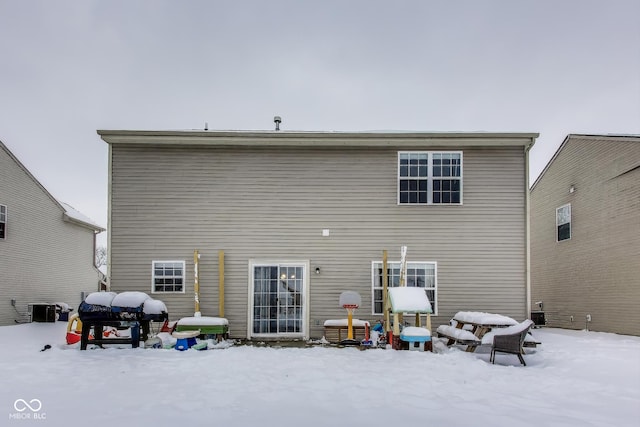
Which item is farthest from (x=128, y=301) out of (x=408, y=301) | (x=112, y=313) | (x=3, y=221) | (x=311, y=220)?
(x=3, y=221)

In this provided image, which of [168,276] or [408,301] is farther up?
[168,276]

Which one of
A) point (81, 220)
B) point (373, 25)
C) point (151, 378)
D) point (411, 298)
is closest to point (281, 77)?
point (373, 25)

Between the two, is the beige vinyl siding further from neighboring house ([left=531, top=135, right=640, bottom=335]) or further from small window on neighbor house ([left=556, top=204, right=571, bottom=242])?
small window on neighbor house ([left=556, top=204, right=571, bottom=242])

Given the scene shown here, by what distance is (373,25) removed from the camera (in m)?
20.5

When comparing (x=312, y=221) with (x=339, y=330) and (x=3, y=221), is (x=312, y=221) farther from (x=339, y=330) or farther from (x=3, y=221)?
(x=3, y=221)

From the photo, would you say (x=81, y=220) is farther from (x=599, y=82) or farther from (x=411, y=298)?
(x=599, y=82)

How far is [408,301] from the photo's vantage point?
8.38 m

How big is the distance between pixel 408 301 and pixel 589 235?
8.90 m

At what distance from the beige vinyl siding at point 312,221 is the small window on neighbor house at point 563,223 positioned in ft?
18.4

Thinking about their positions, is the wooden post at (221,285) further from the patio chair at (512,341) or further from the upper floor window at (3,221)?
the upper floor window at (3,221)

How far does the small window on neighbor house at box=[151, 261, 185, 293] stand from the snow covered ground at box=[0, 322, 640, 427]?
7.65 feet

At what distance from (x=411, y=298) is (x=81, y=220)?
16.5 metres

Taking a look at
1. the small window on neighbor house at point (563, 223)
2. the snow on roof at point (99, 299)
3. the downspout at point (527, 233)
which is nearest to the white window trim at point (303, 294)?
the snow on roof at point (99, 299)

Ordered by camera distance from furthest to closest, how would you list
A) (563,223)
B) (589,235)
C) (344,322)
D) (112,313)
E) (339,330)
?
(563,223) < (589,235) < (344,322) < (339,330) < (112,313)
